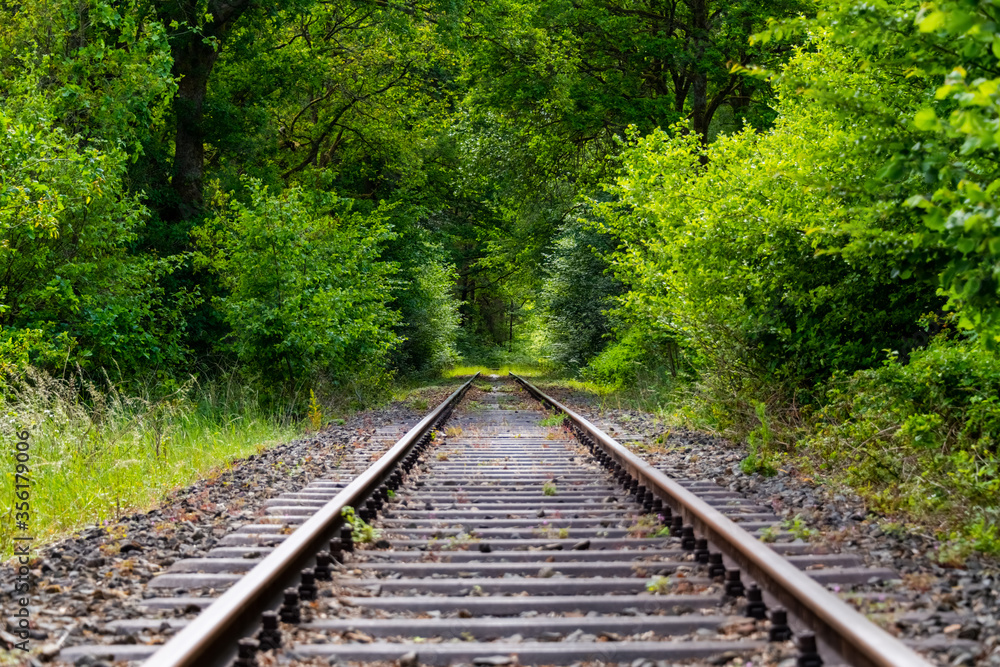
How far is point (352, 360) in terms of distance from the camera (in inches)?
594

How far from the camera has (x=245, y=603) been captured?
10.1ft

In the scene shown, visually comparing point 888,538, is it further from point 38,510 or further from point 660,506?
point 38,510

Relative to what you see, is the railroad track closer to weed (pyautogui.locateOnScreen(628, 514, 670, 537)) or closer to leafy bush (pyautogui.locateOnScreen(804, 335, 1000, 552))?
weed (pyautogui.locateOnScreen(628, 514, 670, 537))

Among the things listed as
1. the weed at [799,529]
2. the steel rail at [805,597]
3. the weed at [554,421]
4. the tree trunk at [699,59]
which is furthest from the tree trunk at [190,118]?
the weed at [799,529]

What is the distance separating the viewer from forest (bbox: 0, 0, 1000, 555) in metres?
5.29

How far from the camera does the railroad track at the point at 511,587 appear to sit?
2.94 meters

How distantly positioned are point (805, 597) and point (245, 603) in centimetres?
209

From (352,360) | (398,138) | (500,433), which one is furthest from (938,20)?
(398,138)

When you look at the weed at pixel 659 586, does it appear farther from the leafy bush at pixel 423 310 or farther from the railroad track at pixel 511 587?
the leafy bush at pixel 423 310

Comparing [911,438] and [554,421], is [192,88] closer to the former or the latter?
[554,421]

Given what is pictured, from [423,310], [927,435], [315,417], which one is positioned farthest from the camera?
[423,310]

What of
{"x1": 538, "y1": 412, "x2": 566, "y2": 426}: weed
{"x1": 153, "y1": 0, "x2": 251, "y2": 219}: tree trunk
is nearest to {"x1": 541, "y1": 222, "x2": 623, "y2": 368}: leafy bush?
{"x1": 538, "y1": 412, "x2": 566, "y2": 426}: weed

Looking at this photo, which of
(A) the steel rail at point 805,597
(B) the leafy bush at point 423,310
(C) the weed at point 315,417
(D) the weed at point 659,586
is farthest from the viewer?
(B) the leafy bush at point 423,310

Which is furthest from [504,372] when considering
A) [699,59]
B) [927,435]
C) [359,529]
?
[359,529]
